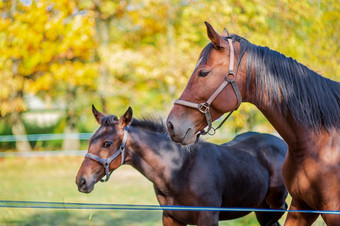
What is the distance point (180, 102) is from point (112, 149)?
184 centimetres

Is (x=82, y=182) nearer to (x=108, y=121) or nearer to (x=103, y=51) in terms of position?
(x=108, y=121)

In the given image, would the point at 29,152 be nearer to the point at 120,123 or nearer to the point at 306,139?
the point at 120,123

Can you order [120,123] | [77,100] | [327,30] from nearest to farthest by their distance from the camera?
[120,123], [327,30], [77,100]

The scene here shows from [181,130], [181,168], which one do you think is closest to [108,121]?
[181,168]

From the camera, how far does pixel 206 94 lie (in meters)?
3.17

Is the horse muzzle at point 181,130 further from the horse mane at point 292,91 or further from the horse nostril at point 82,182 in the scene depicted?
the horse nostril at point 82,182

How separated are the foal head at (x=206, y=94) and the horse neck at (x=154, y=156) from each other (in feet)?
5.43

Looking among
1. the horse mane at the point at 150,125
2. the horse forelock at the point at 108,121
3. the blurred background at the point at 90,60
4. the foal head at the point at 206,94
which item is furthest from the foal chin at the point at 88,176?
the blurred background at the point at 90,60

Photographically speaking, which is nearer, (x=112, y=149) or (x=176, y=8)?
(x=112, y=149)

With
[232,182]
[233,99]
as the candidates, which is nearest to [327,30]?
[232,182]

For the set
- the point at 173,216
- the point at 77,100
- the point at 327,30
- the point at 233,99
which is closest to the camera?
the point at 233,99

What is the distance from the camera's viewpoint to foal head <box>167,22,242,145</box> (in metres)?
3.15

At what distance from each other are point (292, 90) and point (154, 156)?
6.84 feet

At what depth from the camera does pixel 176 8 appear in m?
15.9
